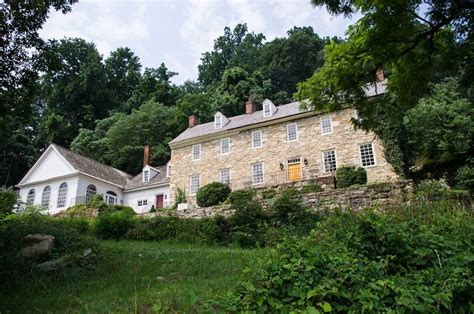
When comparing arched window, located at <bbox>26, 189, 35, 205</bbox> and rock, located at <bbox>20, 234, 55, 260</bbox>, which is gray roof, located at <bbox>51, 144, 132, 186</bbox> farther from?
rock, located at <bbox>20, 234, 55, 260</bbox>

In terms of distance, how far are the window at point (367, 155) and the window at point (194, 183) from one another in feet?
35.5

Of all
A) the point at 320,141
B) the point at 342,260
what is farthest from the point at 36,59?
the point at 320,141

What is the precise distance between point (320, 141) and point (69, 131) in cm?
3415

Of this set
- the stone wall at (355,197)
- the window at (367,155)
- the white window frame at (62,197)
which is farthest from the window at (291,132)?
the white window frame at (62,197)

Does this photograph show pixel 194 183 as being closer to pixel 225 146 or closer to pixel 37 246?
pixel 225 146

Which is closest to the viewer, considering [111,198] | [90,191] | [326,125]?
[326,125]

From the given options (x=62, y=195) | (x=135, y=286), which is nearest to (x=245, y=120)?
(x=62, y=195)

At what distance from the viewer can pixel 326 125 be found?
22844mm

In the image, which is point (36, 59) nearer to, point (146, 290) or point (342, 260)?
point (146, 290)

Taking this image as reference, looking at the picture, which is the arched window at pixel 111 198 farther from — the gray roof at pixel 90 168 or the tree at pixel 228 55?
the tree at pixel 228 55

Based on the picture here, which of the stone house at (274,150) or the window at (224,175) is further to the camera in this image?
the window at (224,175)

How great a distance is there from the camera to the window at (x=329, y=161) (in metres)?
22.0

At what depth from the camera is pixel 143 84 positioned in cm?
4966

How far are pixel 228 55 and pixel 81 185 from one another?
35574 mm
